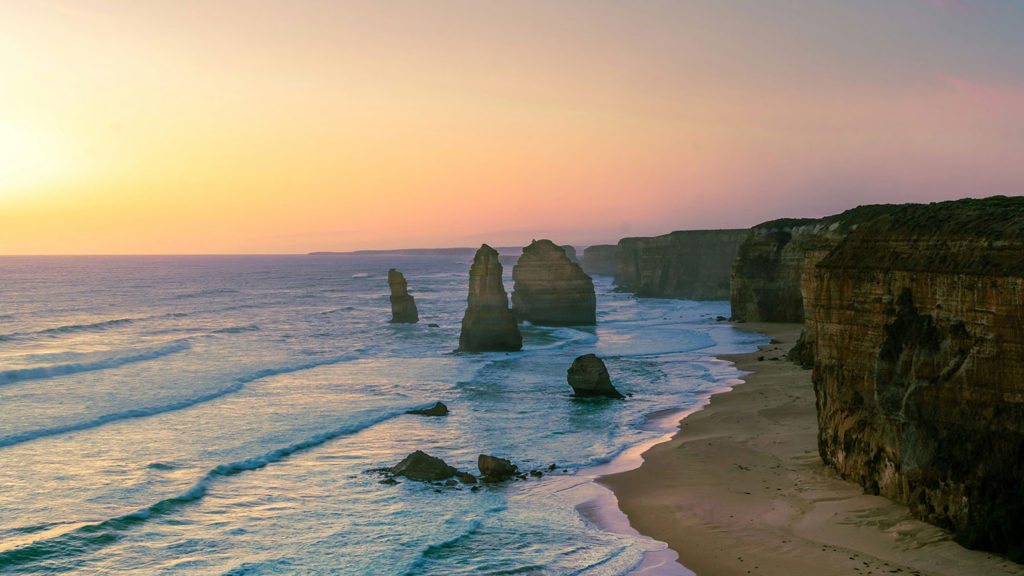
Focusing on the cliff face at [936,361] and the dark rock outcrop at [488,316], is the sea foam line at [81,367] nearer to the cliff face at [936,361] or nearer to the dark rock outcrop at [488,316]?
the dark rock outcrop at [488,316]

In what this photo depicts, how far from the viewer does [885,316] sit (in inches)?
623

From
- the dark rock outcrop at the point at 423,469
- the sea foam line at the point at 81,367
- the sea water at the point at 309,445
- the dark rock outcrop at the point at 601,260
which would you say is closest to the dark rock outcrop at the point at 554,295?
the sea water at the point at 309,445

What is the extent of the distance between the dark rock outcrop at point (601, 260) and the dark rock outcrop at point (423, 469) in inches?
6211

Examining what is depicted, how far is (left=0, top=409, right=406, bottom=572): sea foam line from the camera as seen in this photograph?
16.6 m

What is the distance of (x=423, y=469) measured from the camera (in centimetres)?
2209

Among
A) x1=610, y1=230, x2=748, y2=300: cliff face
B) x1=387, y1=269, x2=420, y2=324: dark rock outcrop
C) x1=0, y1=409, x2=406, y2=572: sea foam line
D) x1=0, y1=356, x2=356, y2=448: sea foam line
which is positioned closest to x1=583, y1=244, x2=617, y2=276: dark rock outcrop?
x1=610, y1=230, x2=748, y2=300: cliff face

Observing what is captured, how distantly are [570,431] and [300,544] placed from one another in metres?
12.9

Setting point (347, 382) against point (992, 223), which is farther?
point (347, 382)

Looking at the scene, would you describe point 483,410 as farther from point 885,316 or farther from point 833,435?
point 885,316

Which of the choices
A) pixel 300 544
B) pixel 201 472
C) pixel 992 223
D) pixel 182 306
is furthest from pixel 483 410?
pixel 182 306

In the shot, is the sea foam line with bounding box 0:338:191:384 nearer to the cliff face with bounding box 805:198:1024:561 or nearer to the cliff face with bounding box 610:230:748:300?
the cliff face with bounding box 805:198:1024:561

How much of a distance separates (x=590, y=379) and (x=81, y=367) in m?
31.1

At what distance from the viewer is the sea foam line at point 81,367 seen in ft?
138

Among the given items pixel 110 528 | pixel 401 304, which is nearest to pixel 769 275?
pixel 401 304
